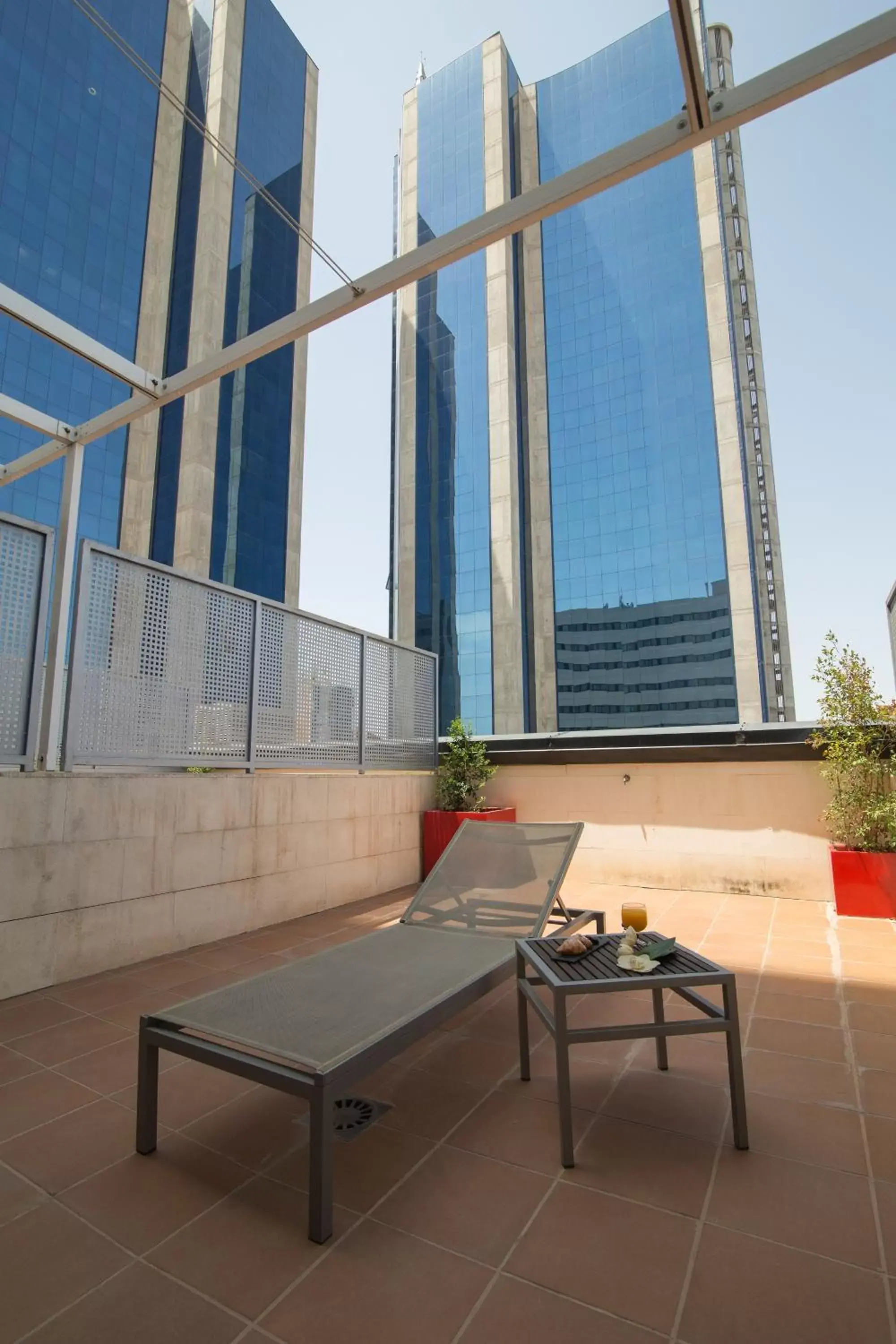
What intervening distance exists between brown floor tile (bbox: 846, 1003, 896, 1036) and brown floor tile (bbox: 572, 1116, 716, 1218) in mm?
1297

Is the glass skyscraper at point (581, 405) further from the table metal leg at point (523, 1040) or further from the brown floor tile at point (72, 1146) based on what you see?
the brown floor tile at point (72, 1146)

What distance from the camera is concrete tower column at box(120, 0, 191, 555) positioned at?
59.3 ft

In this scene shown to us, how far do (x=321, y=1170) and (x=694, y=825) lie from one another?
5155 millimetres

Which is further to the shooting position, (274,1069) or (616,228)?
(616,228)

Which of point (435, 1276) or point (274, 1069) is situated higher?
point (274, 1069)

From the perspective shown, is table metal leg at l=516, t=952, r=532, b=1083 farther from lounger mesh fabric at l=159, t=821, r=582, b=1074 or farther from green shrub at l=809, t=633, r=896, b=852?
green shrub at l=809, t=633, r=896, b=852

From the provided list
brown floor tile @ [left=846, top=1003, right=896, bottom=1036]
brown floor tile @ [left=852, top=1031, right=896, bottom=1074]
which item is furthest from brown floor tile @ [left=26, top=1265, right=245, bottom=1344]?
brown floor tile @ [left=846, top=1003, right=896, bottom=1036]

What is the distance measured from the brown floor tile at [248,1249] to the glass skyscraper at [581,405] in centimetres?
2311

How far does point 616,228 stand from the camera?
1077 inches

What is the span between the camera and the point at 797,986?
10.7 feet

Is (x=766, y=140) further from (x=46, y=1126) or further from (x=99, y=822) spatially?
(x=46, y=1126)

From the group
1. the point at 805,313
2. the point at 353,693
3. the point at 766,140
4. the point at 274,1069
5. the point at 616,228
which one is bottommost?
the point at 274,1069

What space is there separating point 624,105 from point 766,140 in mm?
25839

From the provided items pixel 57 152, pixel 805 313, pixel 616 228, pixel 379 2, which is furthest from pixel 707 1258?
pixel 616 228
